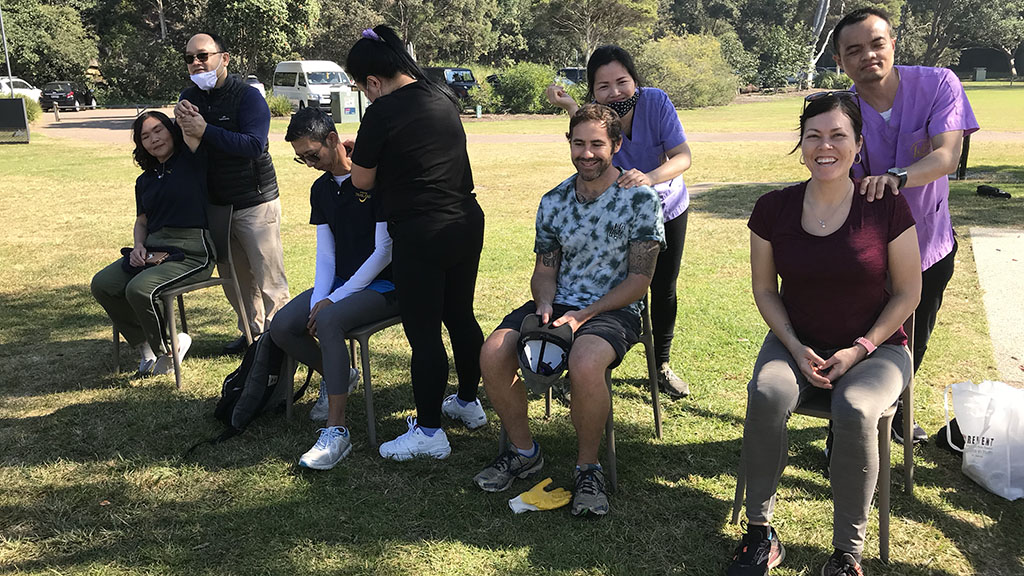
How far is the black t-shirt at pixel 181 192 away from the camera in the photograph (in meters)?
4.54

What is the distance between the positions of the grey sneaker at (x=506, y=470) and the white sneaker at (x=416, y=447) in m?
0.27

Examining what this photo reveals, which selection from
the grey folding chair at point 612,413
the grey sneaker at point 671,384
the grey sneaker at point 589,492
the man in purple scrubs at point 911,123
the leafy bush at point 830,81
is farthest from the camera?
the leafy bush at point 830,81

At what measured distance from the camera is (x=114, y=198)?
11414mm

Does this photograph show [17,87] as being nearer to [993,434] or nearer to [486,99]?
[486,99]

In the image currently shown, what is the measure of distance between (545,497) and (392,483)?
0.70 metres

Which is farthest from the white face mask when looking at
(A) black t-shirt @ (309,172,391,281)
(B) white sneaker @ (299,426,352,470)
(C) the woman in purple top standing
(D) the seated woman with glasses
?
(D) the seated woman with glasses

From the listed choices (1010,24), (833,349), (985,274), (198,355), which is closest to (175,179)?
(198,355)

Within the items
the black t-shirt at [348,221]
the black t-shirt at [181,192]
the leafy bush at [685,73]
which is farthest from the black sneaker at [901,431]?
the leafy bush at [685,73]

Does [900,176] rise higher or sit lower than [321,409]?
higher

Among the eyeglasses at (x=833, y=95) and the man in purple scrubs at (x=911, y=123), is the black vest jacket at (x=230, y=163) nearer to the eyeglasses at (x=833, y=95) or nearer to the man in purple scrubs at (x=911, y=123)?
the eyeglasses at (x=833, y=95)

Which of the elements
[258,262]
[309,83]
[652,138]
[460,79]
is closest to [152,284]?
[258,262]

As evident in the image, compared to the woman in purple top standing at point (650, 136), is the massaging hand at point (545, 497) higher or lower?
lower

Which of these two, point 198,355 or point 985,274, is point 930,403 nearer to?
point 985,274

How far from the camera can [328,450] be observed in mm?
3518
